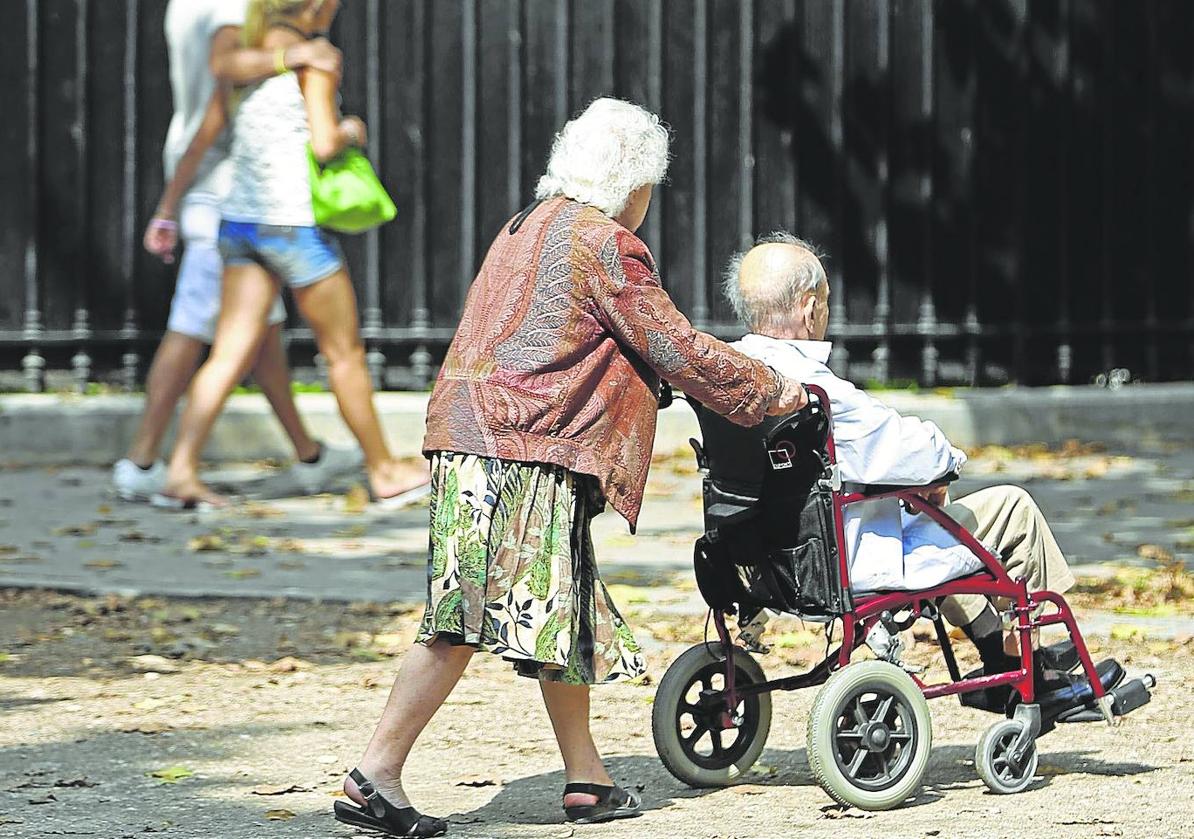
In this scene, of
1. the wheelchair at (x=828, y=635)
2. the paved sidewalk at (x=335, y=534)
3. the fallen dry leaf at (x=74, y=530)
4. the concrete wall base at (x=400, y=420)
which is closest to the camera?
the wheelchair at (x=828, y=635)

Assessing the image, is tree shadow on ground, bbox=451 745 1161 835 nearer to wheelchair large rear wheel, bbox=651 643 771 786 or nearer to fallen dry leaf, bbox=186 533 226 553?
wheelchair large rear wheel, bbox=651 643 771 786

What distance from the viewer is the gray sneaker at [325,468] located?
9.44 metres

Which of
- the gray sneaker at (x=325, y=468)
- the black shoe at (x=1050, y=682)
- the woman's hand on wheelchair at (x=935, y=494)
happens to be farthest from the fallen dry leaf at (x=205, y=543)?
the woman's hand on wheelchair at (x=935, y=494)

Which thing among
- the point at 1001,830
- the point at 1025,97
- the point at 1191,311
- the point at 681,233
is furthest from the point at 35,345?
the point at 1001,830

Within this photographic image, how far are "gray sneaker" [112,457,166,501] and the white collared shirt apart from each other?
483 centimetres

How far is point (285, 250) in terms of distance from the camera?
28.0 ft

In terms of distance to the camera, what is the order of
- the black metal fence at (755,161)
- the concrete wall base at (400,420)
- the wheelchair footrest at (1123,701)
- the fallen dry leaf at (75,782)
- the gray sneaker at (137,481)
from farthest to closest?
1. the black metal fence at (755,161)
2. the concrete wall base at (400,420)
3. the gray sneaker at (137,481)
4. the wheelchair footrest at (1123,701)
5. the fallen dry leaf at (75,782)

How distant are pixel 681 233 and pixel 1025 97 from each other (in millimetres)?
1993

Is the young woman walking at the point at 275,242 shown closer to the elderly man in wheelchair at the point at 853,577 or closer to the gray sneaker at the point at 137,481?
the gray sneaker at the point at 137,481

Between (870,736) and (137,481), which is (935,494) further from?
(137,481)

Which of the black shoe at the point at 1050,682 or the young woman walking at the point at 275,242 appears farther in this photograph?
the young woman walking at the point at 275,242

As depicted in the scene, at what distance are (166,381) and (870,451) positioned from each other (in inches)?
192

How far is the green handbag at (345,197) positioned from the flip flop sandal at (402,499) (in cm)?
121

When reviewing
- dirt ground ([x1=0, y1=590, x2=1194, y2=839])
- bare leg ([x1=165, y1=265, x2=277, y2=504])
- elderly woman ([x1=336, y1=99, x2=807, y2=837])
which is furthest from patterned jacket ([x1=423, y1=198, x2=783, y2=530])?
bare leg ([x1=165, y1=265, x2=277, y2=504])
